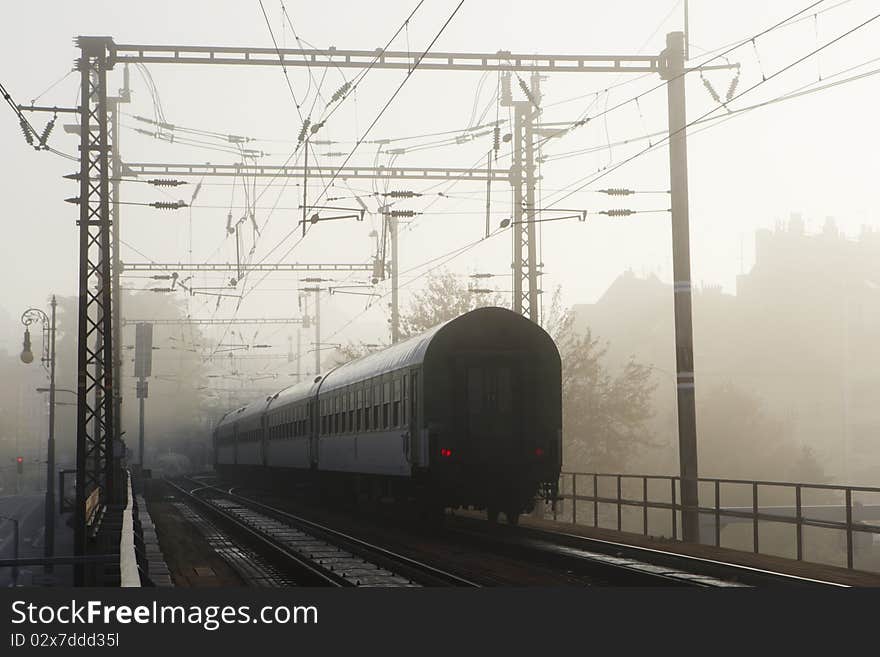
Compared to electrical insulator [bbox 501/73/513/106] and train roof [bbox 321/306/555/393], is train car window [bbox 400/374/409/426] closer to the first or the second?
train roof [bbox 321/306/555/393]

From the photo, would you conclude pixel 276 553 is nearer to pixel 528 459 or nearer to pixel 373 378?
pixel 528 459

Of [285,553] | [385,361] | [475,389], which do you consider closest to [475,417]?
[475,389]

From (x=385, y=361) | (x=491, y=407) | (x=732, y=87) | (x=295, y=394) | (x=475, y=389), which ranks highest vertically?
(x=732, y=87)

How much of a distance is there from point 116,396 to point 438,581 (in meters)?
21.7

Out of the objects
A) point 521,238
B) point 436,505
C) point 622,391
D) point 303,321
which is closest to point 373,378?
point 436,505

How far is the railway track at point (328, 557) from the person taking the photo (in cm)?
1502

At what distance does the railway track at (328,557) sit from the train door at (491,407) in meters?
2.59

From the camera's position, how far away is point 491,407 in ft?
70.4

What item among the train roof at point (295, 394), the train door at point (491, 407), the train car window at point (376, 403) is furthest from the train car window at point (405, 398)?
the train roof at point (295, 394)

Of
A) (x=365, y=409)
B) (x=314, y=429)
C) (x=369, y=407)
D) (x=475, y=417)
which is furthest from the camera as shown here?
(x=314, y=429)

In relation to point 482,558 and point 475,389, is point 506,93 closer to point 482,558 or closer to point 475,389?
point 475,389

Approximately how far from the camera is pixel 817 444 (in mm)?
132000

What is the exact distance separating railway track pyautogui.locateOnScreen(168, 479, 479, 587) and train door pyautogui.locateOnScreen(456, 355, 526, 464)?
8.51ft

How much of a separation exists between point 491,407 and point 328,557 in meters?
4.52
